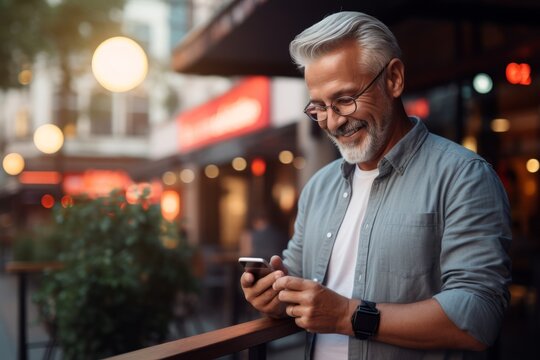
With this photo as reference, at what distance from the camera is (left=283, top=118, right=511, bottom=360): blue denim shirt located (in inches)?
59.1

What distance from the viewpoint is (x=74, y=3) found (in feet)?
39.2

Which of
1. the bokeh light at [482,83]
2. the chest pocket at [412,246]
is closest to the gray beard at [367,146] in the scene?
the chest pocket at [412,246]

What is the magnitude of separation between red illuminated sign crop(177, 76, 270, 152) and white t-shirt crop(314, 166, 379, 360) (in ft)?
28.3

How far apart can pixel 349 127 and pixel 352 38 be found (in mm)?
256

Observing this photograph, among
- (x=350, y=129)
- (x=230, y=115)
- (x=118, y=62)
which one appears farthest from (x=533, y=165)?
(x=350, y=129)

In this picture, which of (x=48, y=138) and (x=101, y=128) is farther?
(x=101, y=128)

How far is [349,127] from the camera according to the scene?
5.87 feet

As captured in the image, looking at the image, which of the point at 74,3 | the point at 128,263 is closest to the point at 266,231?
the point at 128,263

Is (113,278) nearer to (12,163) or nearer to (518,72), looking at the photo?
(518,72)

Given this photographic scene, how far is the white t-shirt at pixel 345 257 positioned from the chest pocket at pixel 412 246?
0.17 meters

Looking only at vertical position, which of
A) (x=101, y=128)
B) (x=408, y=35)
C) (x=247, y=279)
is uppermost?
(x=101, y=128)

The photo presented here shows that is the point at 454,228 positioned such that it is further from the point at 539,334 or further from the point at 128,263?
the point at 539,334

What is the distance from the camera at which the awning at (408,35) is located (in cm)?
428

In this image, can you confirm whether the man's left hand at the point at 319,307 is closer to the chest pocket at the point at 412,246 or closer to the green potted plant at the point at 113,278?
the chest pocket at the point at 412,246
